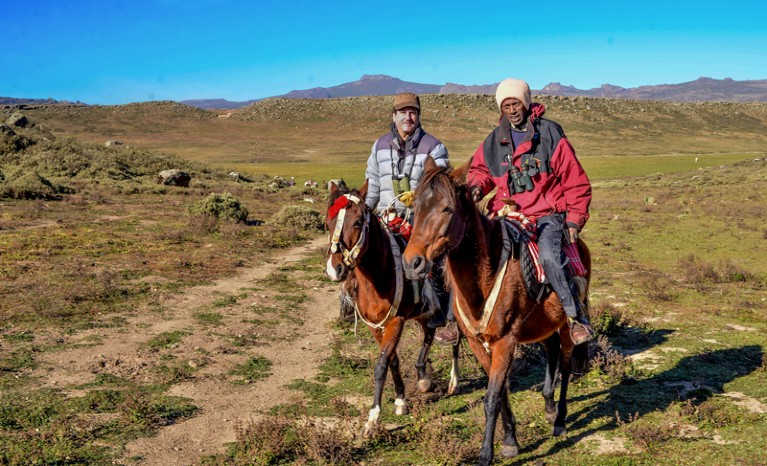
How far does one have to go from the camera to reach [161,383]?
25.8 ft

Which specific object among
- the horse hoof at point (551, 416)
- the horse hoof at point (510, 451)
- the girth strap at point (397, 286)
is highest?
the girth strap at point (397, 286)

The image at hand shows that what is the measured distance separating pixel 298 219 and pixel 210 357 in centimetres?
1418

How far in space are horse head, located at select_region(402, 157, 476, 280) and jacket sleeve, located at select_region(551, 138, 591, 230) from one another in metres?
1.40

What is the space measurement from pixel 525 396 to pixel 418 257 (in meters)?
3.88

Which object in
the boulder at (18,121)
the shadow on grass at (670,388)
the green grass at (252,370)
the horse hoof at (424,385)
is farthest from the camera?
the boulder at (18,121)

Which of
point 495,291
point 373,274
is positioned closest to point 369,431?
point 373,274

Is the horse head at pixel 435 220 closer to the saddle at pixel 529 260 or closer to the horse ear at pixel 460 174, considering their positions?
the horse ear at pixel 460 174

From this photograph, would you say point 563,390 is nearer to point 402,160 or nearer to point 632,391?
point 632,391

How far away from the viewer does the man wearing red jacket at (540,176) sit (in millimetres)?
5141

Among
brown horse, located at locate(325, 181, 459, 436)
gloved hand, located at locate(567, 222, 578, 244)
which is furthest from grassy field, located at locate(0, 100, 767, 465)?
gloved hand, located at locate(567, 222, 578, 244)

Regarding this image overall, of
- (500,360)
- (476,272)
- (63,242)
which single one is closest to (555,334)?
(500,360)

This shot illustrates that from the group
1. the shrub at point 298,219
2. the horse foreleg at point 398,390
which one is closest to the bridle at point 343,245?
the horse foreleg at point 398,390

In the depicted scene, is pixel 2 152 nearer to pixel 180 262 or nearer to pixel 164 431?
pixel 180 262

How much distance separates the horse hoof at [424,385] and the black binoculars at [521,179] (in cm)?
303
